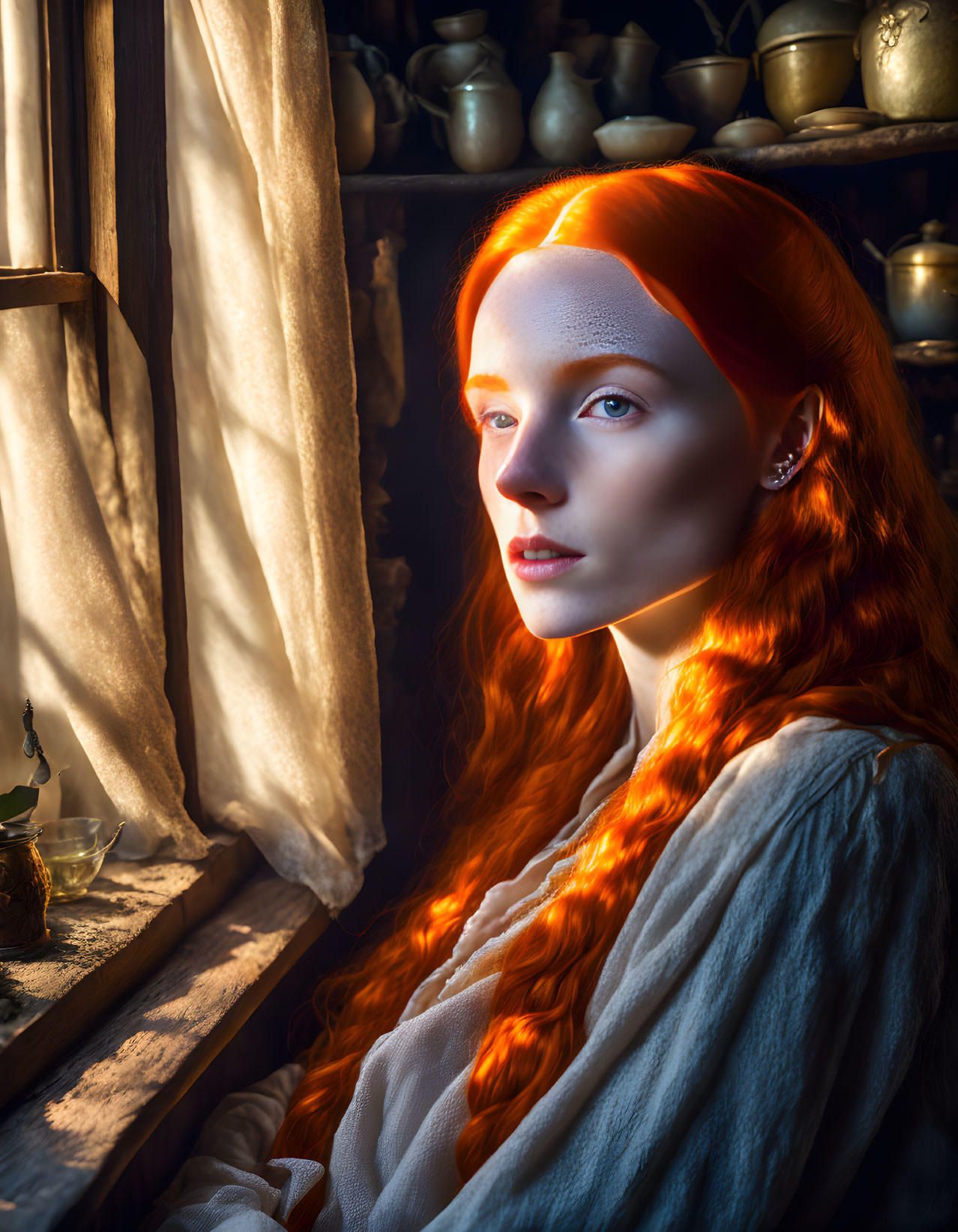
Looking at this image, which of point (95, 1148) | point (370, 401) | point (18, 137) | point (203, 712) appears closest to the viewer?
point (95, 1148)

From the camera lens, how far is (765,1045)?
0.68 m

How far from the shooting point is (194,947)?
120cm

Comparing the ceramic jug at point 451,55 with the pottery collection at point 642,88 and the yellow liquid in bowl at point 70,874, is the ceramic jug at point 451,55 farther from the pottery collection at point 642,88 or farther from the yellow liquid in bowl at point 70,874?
the yellow liquid in bowl at point 70,874

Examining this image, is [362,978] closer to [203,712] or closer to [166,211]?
[203,712]

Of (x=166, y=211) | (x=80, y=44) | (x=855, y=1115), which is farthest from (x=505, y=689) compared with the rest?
(x=80, y=44)

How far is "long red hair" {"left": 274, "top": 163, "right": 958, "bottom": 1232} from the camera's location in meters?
0.81

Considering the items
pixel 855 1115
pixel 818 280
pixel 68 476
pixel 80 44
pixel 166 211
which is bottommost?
pixel 855 1115

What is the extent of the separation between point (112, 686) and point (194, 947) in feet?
1.19

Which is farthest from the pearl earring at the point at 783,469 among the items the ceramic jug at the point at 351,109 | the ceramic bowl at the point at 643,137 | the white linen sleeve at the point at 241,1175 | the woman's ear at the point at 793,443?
the ceramic jug at the point at 351,109

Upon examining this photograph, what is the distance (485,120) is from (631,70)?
251mm

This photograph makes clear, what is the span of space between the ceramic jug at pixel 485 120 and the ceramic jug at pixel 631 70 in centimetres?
16

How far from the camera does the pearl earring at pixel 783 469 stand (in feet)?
2.93

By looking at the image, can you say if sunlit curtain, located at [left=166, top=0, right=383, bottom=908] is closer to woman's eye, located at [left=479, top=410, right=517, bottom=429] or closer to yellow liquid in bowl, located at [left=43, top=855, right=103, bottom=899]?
yellow liquid in bowl, located at [left=43, top=855, right=103, bottom=899]

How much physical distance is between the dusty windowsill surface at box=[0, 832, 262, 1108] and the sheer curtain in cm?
5
